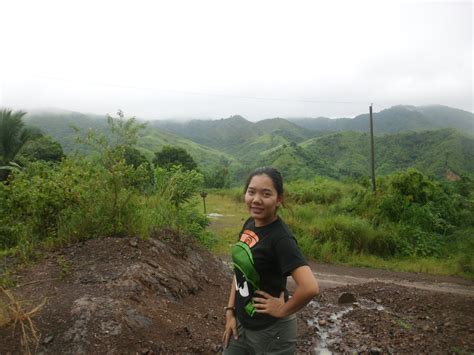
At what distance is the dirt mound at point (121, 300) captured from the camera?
10.2 ft

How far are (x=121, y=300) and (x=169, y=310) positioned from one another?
2.00ft

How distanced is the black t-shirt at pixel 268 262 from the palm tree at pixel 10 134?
2124 cm

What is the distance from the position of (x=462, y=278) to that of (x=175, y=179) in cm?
824

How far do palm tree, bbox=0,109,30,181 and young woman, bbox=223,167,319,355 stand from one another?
2122 cm

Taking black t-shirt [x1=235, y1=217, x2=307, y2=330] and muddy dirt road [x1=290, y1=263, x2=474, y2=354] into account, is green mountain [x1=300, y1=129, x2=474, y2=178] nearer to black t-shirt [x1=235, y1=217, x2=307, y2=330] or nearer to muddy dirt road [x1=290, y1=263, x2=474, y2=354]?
muddy dirt road [x1=290, y1=263, x2=474, y2=354]

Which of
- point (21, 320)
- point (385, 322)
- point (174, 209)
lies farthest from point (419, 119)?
point (21, 320)

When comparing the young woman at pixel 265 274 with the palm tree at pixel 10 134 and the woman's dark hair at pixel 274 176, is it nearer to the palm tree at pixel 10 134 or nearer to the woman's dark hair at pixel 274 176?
the woman's dark hair at pixel 274 176

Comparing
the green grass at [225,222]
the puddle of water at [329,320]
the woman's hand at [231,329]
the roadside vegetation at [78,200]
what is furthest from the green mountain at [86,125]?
the woman's hand at [231,329]

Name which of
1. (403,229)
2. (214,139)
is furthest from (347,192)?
(214,139)

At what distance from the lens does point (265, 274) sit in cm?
191

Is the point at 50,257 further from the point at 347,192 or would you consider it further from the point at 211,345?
the point at 347,192

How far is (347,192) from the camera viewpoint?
61.2 feet

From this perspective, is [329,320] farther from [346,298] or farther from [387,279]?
[387,279]

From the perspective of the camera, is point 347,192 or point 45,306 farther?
point 347,192
